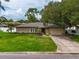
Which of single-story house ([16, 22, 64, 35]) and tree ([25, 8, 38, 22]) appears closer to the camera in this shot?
single-story house ([16, 22, 64, 35])

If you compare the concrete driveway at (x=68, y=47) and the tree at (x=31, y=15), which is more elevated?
the tree at (x=31, y=15)

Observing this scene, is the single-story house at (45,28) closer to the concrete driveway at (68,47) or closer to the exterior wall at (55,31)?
the exterior wall at (55,31)

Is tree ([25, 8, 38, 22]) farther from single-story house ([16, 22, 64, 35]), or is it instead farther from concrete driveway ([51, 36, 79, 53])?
concrete driveway ([51, 36, 79, 53])

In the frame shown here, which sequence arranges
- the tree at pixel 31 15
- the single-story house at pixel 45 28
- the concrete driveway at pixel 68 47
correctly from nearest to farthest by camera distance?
1. the concrete driveway at pixel 68 47
2. the single-story house at pixel 45 28
3. the tree at pixel 31 15

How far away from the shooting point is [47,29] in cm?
7888

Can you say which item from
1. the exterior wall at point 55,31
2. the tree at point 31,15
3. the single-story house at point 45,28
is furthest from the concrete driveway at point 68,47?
the tree at point 31,15

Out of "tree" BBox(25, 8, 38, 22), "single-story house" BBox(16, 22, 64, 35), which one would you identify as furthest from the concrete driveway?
"tree" BBox(25, 8, 38, 22)

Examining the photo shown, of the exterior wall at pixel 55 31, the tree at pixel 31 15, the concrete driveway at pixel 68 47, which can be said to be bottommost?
the concrete driveway at pixel 68 47

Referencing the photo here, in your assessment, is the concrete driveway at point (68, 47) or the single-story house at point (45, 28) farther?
the single-story house at point (45, 28)

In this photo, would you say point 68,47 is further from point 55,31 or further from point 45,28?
point 45,28

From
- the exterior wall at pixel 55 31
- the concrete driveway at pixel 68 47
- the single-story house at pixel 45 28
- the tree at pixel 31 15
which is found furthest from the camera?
the tree at pixel 31 15

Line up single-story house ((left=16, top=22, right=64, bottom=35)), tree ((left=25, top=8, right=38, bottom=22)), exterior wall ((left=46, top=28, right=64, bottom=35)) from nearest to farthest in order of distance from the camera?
exterior wall ((left=46, top=28, right=64, bottom=35)), single-story house ((left=16, top=22, right=64, bottom=35)), tree ((left=25, top=8, right=38, bottom=22))

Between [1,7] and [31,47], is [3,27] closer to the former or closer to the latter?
[1,7]

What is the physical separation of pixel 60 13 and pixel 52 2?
9.15m
